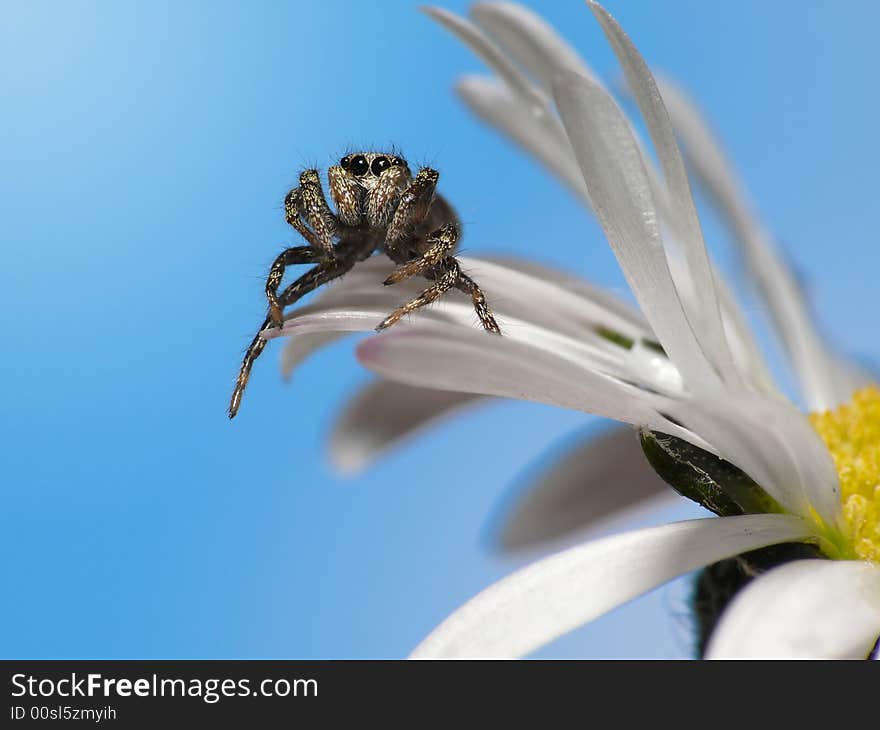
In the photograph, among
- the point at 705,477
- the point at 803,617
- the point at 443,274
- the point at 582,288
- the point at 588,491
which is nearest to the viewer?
the point at 803,617

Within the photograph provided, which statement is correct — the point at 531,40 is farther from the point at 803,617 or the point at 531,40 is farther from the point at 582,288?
the point at 803,617

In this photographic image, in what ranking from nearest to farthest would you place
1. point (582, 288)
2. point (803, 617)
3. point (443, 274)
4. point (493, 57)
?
point (803, 617) → point (443, 274) → point (493, 57) → point (582, 288)

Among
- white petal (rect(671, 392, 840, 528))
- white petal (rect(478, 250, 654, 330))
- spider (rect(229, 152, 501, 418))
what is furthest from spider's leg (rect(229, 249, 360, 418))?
white petal (rect(671, 392, 840, 528))

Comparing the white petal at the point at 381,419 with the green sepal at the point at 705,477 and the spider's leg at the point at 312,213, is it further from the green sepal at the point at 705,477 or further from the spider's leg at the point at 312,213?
the green sepal at the point at 705,477

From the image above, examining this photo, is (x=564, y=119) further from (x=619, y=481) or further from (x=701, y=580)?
(x=619, y=481)

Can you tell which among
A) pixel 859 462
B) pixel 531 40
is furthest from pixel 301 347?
pixel 859 462
